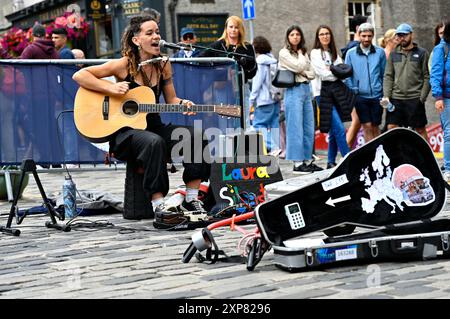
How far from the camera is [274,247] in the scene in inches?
206

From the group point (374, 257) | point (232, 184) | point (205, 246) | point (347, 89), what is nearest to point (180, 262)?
point (205, 246)

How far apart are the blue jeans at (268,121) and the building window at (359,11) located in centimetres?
998

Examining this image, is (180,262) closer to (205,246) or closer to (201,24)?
(205,246)

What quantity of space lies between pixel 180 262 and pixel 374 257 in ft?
3.72

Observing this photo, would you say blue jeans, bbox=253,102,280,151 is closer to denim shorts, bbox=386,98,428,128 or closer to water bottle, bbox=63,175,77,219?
denim shorts, bbox=386,98,428,128

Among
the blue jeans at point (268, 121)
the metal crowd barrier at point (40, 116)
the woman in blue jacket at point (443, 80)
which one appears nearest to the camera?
the metal crowd barrier at point (40, 116)

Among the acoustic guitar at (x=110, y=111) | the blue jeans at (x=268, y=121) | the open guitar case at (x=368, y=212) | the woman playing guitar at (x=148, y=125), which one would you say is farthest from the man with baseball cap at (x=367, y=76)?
the open guitar case at (x=368, y=212)

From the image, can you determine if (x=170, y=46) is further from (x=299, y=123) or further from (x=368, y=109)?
(x=368, y=109)

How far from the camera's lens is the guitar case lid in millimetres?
5320

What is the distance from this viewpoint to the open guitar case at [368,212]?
17.1 ft

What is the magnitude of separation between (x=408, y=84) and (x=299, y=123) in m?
1.41

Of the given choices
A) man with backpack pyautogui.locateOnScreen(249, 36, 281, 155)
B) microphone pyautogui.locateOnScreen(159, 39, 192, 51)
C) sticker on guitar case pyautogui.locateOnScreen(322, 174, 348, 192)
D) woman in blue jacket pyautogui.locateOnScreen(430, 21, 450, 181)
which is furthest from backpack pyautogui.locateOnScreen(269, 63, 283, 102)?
sticker on guitar case pyautogui.locateOnScreen(322, 174, 348, 192)

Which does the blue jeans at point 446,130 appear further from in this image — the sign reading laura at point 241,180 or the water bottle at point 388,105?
the sign reading laura at point 241,180

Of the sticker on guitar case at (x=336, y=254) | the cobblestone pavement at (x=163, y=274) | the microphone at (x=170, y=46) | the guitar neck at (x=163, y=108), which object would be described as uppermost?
the microphone at (x=170, y=46)
